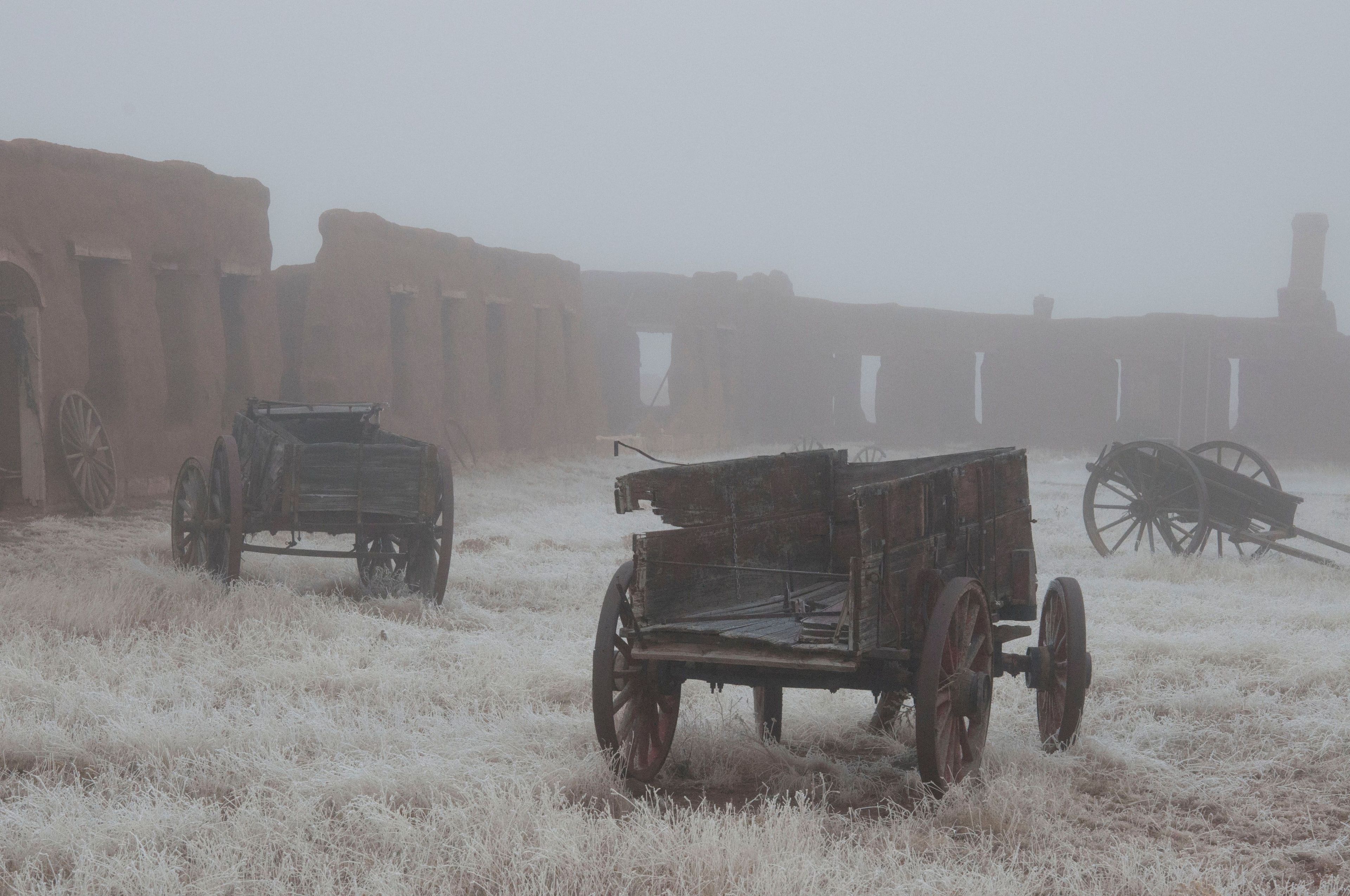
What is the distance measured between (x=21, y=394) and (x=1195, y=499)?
10679 millimetres

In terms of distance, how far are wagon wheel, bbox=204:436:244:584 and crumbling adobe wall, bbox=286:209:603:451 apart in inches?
269

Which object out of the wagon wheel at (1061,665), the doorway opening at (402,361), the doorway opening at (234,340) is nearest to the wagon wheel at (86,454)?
the doorway opening at (234,340)

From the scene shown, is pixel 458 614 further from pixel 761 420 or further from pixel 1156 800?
pixel 761 420

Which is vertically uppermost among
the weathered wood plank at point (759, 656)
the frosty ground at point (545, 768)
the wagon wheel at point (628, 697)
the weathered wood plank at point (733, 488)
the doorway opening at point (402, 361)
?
the doorway opening at point (402, 361)

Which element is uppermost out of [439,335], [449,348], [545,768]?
[439,335]

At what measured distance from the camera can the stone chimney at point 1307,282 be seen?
90.9ft

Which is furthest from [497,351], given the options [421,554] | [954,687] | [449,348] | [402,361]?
[954,687]

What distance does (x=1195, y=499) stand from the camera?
9898 mm

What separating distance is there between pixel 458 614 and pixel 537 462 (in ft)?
37.6

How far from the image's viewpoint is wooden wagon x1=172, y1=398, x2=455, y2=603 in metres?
7.30

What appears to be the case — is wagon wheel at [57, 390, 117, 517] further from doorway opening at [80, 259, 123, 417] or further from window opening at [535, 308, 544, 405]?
window opening at [535, 308, 544, 405]

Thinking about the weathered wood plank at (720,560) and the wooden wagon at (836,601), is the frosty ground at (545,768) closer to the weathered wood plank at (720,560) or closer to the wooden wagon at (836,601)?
the wooden wagon at (836,601)

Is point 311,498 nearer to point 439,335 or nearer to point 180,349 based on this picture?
point 180,349

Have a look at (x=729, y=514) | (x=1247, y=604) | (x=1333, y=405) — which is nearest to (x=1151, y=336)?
(x=1333, y=405)
